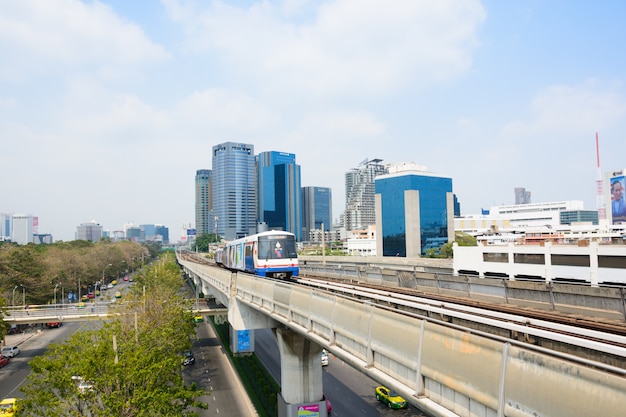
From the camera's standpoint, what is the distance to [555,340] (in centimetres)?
759

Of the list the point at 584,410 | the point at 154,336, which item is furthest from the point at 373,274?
the point at 584,410

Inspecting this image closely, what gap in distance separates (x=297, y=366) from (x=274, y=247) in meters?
9.76

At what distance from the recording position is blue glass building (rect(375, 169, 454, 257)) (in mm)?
116375

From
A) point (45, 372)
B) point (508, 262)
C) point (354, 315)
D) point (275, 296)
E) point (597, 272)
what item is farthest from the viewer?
point (508, 262)

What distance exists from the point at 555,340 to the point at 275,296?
40.2 ft

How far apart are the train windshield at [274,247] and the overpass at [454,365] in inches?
552

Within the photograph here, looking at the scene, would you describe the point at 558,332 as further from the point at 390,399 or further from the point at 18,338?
the point at 18,338

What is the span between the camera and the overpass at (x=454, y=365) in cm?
543

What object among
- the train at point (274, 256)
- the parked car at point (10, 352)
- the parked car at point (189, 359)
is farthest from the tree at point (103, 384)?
the parked car at point (10, 352)

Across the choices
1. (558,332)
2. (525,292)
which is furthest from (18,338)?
(558,332)

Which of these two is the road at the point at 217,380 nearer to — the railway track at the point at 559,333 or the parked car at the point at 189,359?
the parked car at the point at 189,359

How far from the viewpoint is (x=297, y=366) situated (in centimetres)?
2198

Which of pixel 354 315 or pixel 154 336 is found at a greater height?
pixel 354 315

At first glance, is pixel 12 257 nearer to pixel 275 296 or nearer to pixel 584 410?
pixel 275 296
